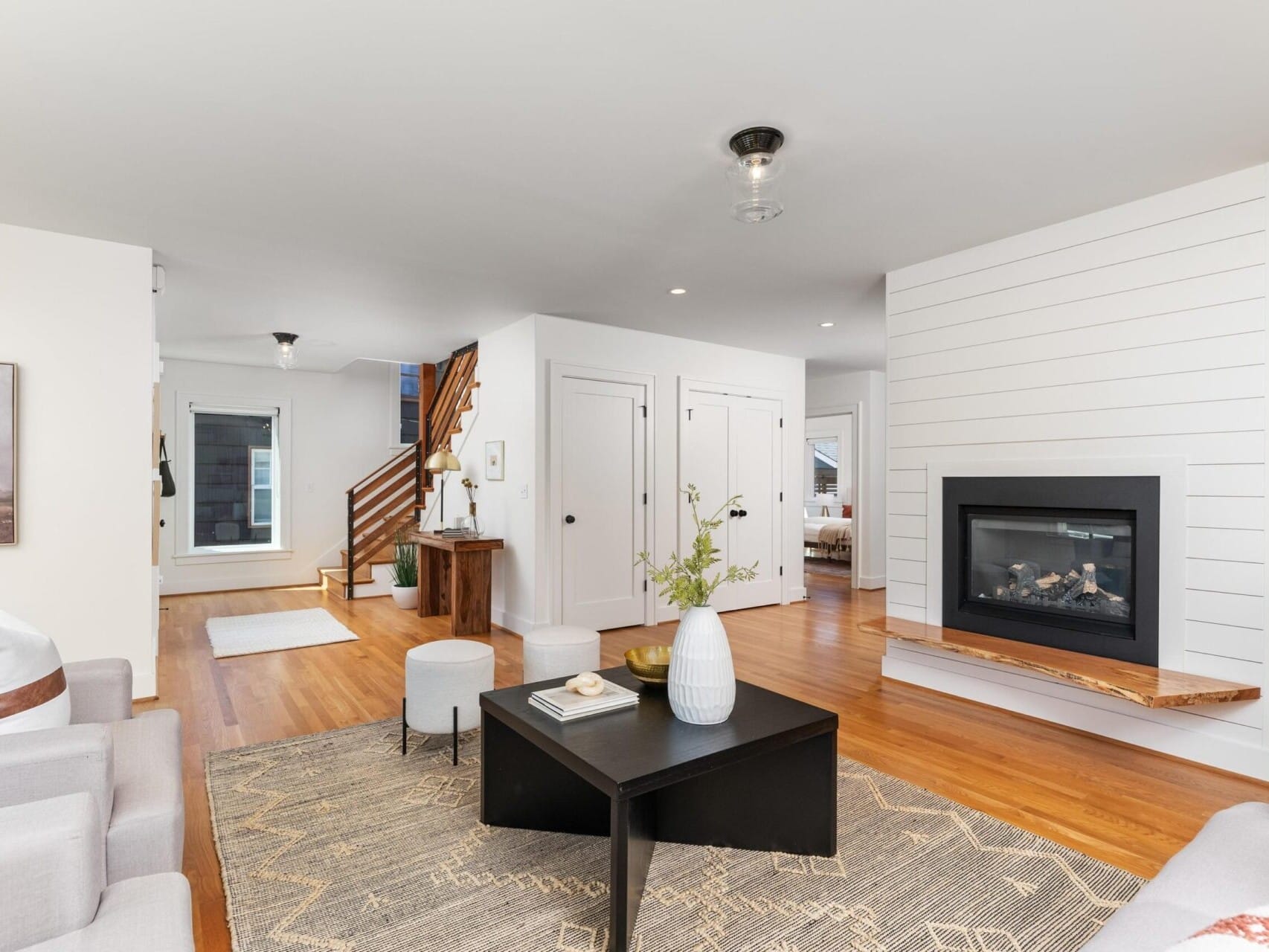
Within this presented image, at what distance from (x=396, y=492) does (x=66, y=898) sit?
704 centimetres

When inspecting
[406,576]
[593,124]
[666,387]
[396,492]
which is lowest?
[406,576]

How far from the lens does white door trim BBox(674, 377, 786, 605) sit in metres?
5.88

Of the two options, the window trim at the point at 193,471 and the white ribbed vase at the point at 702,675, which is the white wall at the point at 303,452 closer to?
the window trim at the point at 193,471

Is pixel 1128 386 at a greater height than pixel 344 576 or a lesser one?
greater

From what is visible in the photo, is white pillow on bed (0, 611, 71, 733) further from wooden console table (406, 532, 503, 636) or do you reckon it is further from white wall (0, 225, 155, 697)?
wooden console table (406, 532, 503, 636)

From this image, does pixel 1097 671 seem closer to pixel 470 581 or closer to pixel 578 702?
pixel 578 702

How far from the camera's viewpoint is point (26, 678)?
1.56m

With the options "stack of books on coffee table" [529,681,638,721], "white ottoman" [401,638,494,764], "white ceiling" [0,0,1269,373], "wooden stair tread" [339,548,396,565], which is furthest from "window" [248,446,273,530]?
"stack of books on coffee table" [529,681,638,721]

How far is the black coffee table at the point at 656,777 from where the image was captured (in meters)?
1.77

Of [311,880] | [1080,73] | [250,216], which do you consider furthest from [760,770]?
[250,216]

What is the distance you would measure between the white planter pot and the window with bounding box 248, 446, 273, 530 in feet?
7.92

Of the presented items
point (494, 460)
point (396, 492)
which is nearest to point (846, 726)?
point (494, 460)

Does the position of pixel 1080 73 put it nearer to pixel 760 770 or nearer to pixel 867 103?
pixel 867 103

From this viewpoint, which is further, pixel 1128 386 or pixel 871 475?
pixel 871 475
